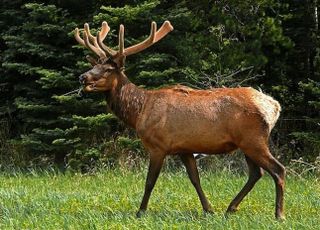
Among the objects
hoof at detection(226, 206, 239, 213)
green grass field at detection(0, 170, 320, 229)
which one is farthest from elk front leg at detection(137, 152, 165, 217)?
hoof at detection(226, 206, 239, 213)

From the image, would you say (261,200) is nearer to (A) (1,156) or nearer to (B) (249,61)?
(B) (249,61)

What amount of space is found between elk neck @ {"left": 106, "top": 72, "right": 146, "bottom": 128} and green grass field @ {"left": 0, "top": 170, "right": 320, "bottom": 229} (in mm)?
1131

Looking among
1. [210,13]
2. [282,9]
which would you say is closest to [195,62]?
[210,13]

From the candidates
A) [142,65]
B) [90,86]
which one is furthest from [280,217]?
[142,65]

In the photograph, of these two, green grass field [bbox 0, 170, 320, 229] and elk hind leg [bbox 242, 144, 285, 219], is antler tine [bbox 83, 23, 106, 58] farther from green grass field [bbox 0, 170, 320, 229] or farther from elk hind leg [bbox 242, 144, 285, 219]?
elk hind leg [bbox 242, 144, 285, 219]

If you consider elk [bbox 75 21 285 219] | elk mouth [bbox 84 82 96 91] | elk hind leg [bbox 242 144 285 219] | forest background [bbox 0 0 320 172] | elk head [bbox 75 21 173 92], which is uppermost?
elk head [bbox 75 21 173 92]

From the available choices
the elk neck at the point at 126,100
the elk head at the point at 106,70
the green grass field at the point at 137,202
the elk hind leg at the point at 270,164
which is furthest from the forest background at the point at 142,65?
the elk hind leg at the point at 270,164

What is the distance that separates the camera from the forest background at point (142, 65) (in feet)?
43.3

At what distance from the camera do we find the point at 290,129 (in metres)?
14.6

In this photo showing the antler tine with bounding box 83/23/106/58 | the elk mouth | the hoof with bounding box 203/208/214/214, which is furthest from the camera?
the antler tine with bounding box 83/23/106/58

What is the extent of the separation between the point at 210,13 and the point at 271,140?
2.91 metres

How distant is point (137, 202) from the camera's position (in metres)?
8.78

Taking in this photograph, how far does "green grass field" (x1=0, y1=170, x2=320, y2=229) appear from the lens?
676cm

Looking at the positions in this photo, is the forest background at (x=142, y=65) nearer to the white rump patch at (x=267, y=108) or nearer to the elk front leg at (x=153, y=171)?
the elk front leg at (x=153, y=171)
